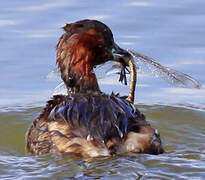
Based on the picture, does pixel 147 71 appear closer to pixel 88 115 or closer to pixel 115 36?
Result: pixel 88 115

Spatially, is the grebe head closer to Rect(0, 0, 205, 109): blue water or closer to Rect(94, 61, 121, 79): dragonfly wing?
Rect(94, 61, 121, 79): dragonfly wing

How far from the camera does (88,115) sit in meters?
8.80

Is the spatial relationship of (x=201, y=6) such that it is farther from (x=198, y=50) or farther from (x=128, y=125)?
(x=128, y=125)

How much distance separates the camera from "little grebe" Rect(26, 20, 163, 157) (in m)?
8.59

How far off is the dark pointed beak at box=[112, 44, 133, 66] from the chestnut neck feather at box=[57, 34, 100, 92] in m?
0.32

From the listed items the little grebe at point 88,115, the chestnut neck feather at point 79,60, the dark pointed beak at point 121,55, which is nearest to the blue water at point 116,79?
the little grebe at point 88,115

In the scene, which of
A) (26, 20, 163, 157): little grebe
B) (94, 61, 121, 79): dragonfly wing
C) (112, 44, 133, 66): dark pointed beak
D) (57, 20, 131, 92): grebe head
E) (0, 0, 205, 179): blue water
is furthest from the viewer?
(94, 61, 121, 79): dragonfly wing

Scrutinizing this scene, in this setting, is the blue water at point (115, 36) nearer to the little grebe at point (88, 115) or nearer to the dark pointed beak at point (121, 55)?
the dark pointed beak at point (121, 55)

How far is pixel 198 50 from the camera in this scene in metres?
13.1

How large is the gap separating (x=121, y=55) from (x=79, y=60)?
60cm

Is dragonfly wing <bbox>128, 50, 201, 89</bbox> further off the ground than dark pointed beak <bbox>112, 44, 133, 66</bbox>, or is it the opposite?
dark pointed beak <bbox>112, 44, 133, 66</bbox>

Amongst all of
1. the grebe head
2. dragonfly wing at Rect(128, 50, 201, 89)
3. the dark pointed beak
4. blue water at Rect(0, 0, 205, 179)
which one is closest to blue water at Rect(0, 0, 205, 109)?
blue water at Rect(0, 0, 205, 179)

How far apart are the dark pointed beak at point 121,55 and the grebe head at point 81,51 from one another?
0.60 feet

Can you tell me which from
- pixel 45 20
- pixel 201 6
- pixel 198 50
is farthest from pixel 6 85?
pixel 201 6
